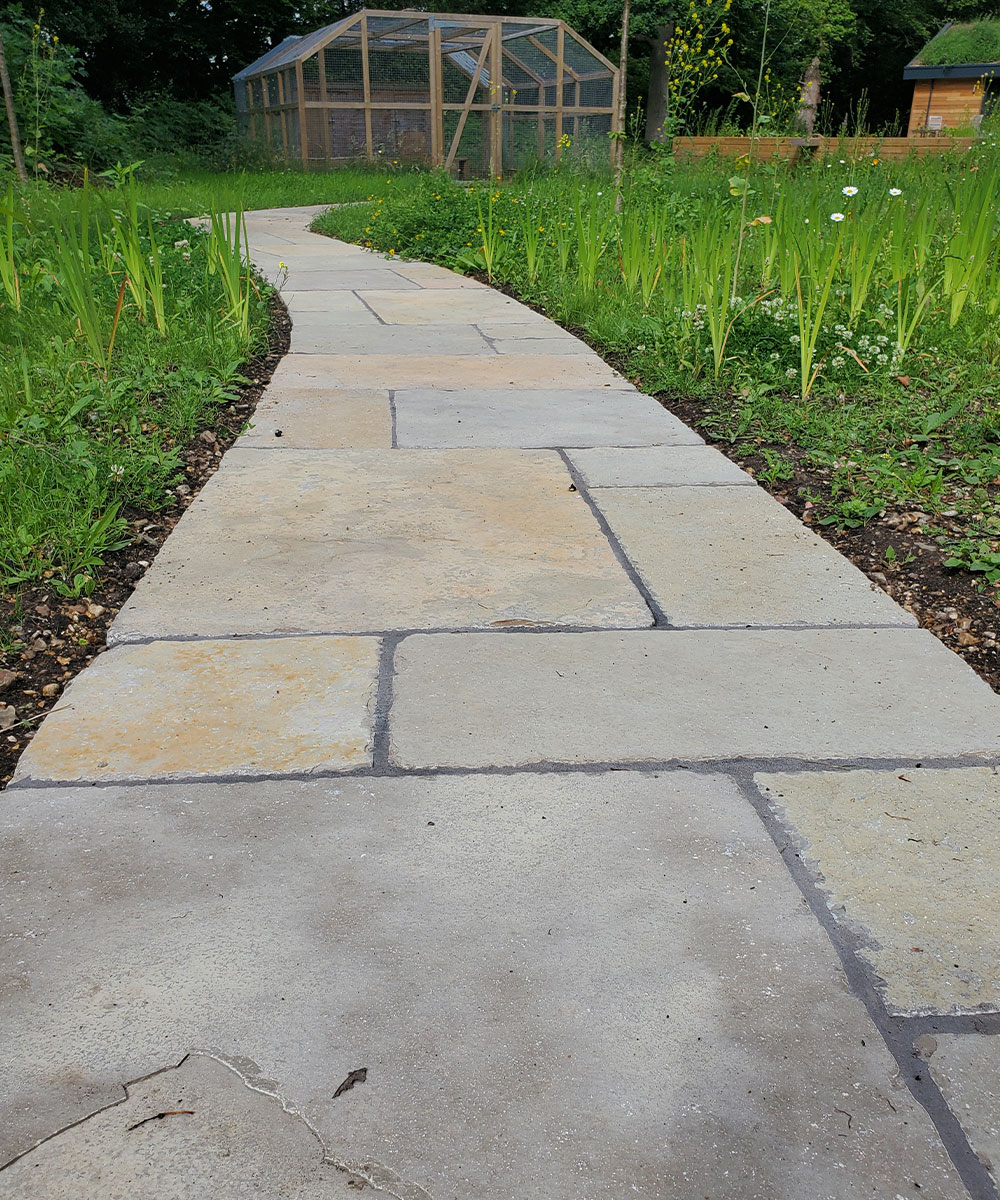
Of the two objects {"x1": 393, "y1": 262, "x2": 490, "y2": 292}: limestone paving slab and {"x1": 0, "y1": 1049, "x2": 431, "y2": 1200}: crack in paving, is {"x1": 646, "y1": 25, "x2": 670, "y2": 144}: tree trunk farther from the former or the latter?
{"x1": 0, "y1": 1049, "x2": 431, "y2": 1200}: crack in paving

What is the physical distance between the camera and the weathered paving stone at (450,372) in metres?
3.98

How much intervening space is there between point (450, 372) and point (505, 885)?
10.5 feet

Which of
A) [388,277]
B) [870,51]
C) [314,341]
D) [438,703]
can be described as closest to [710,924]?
[438,703]

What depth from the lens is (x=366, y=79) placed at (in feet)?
48.6

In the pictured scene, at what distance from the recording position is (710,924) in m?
1.24

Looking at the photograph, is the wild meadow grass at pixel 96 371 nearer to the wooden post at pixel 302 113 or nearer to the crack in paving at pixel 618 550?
the crack in paving at pixel 618 550

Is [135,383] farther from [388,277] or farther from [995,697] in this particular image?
[388,277]

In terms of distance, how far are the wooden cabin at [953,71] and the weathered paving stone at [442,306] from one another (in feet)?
57.9

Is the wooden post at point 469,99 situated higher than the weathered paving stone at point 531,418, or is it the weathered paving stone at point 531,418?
the wooden post at point 469,99

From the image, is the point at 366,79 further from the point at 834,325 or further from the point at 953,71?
the point at 834,325

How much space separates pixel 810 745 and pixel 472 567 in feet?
3.14

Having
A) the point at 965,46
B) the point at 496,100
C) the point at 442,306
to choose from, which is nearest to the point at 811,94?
the point at 965,46

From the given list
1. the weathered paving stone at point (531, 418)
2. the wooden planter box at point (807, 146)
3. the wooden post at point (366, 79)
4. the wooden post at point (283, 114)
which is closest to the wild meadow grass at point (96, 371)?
the weathered paving stone at point (531, 418)

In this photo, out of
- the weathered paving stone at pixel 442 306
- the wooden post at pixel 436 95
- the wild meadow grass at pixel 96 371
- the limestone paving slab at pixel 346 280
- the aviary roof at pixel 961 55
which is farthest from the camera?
the aviary roof at pixel 961 55
